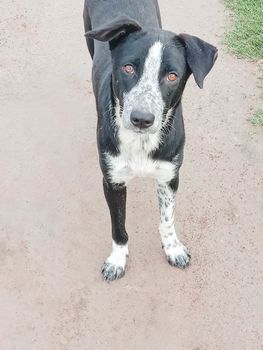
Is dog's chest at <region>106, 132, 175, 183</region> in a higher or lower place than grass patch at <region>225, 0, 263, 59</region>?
higher

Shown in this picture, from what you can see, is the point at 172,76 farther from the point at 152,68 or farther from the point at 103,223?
the point at 103,223

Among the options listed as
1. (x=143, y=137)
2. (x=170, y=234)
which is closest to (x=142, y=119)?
(x=143, y=137)

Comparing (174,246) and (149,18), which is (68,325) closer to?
(174,246)

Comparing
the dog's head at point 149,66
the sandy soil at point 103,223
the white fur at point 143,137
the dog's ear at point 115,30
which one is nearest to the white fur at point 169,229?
the sandy soil at point 103,223

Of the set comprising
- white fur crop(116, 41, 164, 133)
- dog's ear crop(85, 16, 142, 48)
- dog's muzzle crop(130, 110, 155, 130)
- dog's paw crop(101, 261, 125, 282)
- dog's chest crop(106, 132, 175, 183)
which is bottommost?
dog's paw crop(101, 261, 125, 282)

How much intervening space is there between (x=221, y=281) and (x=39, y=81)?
2.76 metres

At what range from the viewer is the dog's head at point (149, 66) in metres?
3.23

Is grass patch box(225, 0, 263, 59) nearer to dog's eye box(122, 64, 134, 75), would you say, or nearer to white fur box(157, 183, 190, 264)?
white fur box(157, 183, 190, 264)

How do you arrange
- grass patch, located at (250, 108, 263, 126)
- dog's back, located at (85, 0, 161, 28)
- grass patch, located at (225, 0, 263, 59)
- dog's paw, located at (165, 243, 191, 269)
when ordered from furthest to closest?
1. grass patch, located at (225, 0, 263, 59)
2. grass patch, located at (250, 108, 263, 126)
3. dog's back, located at (85, 0, 161, 28)
4. dog's paw, located at (165, 243, 191, 269)

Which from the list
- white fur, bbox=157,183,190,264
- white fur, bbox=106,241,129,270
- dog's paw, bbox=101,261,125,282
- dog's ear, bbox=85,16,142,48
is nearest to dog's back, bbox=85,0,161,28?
dog's ear, bbox=85,16,142,48

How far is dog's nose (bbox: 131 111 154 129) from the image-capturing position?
3209mm

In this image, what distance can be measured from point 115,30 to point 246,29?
3391 mm

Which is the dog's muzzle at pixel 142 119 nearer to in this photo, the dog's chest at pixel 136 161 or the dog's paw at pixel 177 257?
the dog's chest at pixel 136 161

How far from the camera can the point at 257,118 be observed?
5.43 metres
